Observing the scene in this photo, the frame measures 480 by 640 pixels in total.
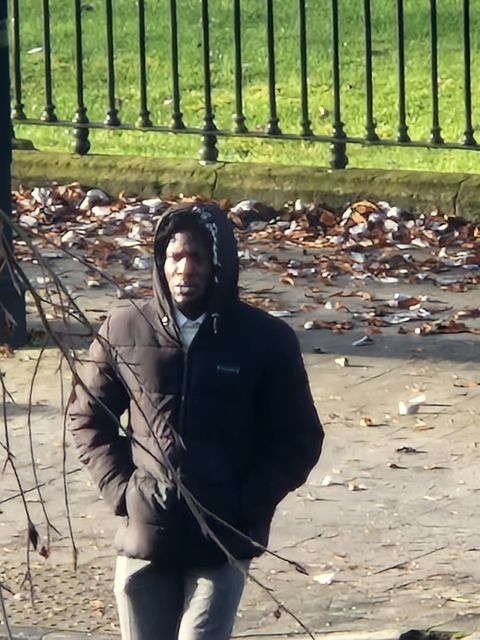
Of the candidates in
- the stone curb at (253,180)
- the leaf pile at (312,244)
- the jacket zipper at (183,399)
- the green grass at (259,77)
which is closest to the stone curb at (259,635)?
the jacket zipper at (183,399)

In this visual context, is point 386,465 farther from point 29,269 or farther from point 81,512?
point 29,269

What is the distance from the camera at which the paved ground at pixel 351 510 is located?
17.6 ft

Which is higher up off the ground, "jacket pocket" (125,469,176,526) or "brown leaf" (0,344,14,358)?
"jacket pocket" (125,469,176,526)

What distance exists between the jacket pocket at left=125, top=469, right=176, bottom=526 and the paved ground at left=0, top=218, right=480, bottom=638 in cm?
97

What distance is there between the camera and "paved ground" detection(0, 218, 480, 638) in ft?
17.6

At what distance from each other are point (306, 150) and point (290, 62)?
231 centimetres

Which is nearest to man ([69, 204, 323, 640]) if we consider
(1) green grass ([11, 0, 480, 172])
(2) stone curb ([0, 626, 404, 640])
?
(2) stone curb ([0, 626, 404, 640])

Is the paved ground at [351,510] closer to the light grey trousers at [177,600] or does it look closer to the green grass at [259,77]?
the light grey trousers at [177,600]

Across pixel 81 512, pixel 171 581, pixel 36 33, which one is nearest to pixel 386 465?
pixel 81 512

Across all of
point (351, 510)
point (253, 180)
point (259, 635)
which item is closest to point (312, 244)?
point (253, 180)

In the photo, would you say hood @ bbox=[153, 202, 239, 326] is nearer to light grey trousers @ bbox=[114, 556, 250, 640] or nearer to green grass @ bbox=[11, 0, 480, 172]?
light grey trousers @ bbox=[114, 556, 250, 640]

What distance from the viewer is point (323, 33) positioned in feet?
51.7

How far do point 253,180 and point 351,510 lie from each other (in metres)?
4.36

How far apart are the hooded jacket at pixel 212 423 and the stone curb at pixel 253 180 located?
572cm
